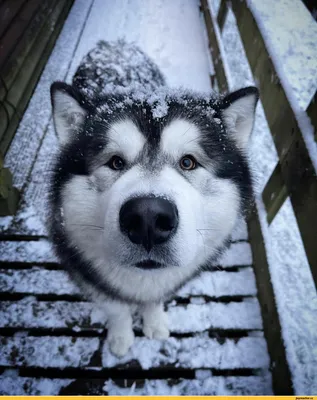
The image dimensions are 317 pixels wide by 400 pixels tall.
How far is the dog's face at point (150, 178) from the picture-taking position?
102 centimetres

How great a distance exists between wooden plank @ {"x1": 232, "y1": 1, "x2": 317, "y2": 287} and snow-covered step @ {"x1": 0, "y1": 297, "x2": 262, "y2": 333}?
0.82 metres

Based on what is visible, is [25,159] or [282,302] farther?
[25,159]

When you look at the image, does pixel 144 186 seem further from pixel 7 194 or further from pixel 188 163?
pixel 7 194

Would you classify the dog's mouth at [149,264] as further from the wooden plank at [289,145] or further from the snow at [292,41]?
the snow at [292,41]

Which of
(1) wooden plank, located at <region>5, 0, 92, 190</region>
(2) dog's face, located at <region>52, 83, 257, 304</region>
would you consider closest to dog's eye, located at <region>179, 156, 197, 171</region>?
(2) dog's face, located at <region>52, 83, 257, 304</region>

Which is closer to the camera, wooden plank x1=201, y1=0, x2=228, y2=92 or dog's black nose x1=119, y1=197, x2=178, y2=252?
dog's black nose x1=119, y1=197, x2=178, y2=252

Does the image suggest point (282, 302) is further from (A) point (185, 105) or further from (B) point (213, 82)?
(B) point (213, 82)

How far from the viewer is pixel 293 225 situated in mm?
2410

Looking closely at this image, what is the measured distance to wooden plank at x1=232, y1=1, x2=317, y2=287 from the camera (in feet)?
4.23

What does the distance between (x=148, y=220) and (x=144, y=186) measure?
0.17 metres

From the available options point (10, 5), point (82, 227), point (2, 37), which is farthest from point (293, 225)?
point (10, 5)

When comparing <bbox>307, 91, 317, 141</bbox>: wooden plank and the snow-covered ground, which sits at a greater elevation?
<bbox>307, 91, 317, 141</bbox>: wooden plank

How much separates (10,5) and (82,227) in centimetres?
316

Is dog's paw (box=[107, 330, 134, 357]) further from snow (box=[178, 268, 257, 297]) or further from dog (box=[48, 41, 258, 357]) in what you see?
snow (box=[178, 268, 257, 297])
